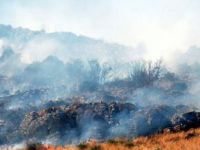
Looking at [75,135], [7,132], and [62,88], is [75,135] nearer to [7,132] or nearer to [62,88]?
[7,132]

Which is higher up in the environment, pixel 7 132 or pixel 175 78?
pixel 175 78

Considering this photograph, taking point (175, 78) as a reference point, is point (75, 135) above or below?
below

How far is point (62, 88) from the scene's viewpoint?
167000 mm

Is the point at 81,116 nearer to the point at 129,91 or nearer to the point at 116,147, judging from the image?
the point at 116,147

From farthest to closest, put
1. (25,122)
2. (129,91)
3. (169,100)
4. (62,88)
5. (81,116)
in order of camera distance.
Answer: (62,88)
(129,91)
(169,100)
(25,122)
(81,116)

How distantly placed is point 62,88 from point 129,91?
4328cm

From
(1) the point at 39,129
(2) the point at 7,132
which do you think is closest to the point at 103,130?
(1) the point at 39,129

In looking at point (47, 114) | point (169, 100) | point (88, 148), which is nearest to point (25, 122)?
point (47, 114)

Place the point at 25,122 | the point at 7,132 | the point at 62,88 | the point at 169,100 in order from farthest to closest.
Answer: the point at 62,88 < the point at 169,100 < the point at 7,132 < the point at 25,122

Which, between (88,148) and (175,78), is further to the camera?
(175,78)

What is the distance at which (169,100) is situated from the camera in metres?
102

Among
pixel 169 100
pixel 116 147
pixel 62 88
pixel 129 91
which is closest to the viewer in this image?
pixel 116 147

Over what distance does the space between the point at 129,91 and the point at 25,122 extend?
249ft

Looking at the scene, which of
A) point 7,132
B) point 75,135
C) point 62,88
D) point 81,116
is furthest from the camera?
point 62,88
